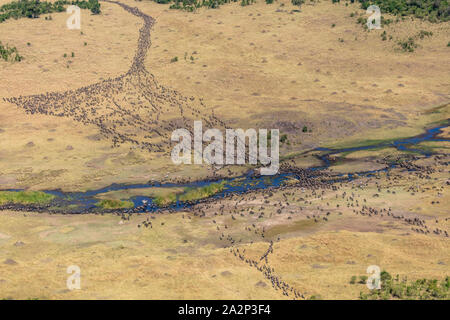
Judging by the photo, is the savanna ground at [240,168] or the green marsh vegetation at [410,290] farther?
the savanna ground at [240,168]

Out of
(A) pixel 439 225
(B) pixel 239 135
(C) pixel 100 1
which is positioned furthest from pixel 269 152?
(C) pixel 100 1

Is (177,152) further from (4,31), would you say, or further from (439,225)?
(4,31)

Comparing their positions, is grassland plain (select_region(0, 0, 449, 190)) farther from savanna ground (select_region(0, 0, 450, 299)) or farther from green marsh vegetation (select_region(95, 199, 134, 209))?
green marsh vegetation (select_region(95, 199, 134, 209))

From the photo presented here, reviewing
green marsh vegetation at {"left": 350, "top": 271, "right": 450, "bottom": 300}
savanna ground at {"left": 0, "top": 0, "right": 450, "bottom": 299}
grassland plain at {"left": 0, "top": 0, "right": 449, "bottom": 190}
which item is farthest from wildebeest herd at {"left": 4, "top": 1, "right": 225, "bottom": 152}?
green marsh vegetation at {"left": 350, "top": 271, "right": 450, "bottom": 300}

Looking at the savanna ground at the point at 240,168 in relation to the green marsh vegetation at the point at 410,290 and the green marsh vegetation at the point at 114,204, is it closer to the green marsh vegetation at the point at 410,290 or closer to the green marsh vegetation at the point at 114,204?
the green marsh vegetation at the point at 410,290

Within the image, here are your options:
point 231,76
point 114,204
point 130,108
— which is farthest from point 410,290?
point 231,76

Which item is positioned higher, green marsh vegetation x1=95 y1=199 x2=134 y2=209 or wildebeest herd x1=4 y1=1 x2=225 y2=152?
wildebeest herd x1=4 y1=1 x2=225 y2=152

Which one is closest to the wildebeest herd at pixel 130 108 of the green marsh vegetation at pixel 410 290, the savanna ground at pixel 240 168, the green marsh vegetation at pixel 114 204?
the savanna ground at pixel 240 168

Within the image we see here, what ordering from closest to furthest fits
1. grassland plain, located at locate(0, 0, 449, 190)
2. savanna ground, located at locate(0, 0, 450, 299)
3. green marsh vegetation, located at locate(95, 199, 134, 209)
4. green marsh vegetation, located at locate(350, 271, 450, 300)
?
green marsh vegetation, located at locate(350, 271, 450, 300)
savanna ground, located at locate(0, 0, 450, 299)
green marsh vegetation, located at locate(95, 199, 134, 209)
grassland plain, located at locate(0, 0, 449, 190)
